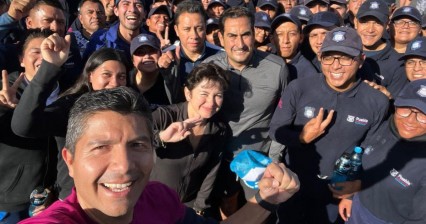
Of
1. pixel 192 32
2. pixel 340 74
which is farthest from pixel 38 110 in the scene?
pixel 340 74

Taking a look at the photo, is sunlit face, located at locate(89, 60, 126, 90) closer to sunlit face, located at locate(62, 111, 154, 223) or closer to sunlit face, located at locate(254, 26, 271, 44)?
sunlit face, located at locate(62, 111, 154, 223)

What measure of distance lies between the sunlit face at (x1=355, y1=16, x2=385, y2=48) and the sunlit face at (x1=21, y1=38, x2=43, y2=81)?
3968 mm

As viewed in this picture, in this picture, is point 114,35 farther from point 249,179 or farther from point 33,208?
point 249,179

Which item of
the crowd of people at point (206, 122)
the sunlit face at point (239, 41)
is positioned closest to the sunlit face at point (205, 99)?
the crowd of people at point (206, 122)

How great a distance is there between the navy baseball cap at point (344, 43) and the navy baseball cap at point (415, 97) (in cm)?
57

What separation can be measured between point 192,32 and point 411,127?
8.69ft

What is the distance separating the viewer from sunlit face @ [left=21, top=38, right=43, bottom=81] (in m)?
3.26

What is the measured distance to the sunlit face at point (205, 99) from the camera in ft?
10.9

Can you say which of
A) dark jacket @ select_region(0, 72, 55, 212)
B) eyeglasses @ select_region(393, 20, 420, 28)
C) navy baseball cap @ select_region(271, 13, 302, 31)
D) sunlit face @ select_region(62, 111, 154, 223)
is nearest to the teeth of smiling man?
sunlit face @ select_region(62, 111, 154, 223)

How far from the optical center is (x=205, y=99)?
10.9 ft

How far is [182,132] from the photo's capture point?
2.87 metres

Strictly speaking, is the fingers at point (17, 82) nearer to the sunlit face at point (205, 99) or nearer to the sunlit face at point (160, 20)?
the sunlit face at point (205, 99)

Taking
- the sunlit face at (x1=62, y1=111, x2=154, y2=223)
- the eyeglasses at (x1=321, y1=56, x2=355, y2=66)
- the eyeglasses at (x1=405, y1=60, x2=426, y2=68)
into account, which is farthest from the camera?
the eyeglasses at (x1=405, y1=60, x2=426, y2=68)

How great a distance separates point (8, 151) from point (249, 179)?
204 cm
